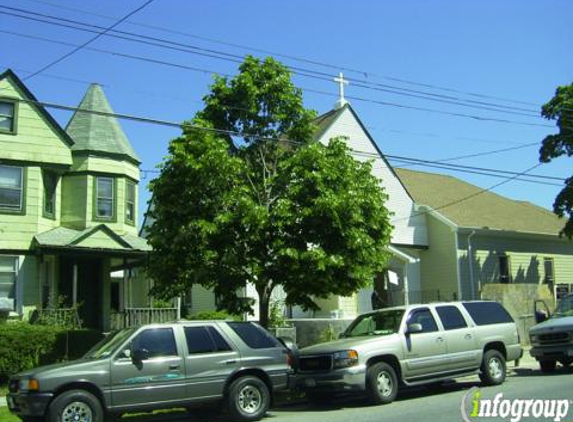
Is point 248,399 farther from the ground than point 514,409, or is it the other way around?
point 248,399

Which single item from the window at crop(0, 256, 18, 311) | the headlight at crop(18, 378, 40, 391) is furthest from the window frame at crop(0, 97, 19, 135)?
the headlight at crop(18, 378, 40, 391)

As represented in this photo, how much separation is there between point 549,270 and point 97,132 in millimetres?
22050

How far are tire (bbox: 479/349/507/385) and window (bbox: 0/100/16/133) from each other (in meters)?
15.3

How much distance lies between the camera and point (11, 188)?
21.0 metres

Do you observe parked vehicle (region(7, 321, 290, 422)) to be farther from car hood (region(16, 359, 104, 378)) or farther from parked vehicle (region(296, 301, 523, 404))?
parked vehicle (region(296, 301, 523, 404))

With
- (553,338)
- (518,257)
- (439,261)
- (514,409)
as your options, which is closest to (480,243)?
(439,261)

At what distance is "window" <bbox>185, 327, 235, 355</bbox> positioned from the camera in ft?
37.9

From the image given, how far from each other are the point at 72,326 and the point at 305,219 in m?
9.12

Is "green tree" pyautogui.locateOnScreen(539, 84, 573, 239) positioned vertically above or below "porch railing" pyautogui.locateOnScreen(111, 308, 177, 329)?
above

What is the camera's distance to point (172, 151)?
15.1 meters

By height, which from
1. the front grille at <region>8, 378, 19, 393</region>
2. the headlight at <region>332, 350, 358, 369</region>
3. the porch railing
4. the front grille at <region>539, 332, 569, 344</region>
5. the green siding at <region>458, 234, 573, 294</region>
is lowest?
the front grille at <region>8, 378, 19, 393</region>

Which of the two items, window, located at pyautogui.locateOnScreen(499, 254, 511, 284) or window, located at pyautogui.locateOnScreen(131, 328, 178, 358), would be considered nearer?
window, located at pyautogui.locateOnScreen(131, 328, 178, 358)

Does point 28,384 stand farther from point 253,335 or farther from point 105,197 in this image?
point 105,197

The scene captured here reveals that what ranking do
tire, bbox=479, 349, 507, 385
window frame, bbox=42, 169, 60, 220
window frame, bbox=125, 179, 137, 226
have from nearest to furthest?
1. tire, bbox=479, 349, 507, 385
2. window frame, bbox=42, 169, 60, 220
3. window frame, bbox=125, 179, 137, 226
